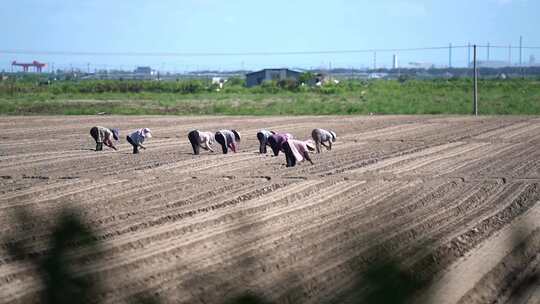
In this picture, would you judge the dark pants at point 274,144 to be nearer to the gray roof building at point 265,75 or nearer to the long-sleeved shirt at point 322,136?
the long-sleeved shirt at point 322,136

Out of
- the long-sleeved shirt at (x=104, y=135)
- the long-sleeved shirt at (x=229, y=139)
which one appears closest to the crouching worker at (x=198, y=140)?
the long-sleeved shirt at (x=229, y=139)

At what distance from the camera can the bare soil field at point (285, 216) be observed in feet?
15.8

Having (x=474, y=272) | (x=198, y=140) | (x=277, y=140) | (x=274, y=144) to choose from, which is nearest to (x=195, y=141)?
(x=198, y=140)

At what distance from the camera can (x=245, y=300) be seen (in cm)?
195

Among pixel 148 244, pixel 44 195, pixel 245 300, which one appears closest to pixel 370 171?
pixel 44 195

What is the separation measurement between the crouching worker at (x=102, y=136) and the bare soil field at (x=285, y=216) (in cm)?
29

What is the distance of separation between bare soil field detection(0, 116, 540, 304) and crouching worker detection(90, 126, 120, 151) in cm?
29

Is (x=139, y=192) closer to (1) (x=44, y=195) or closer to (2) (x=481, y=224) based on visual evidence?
(1) (x=44, y=195)

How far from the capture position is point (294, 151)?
19.6 metres

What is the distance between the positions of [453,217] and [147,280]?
218 inches

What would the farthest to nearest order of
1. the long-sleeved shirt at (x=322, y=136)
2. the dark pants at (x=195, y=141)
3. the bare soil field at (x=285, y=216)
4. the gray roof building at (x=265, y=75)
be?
1. the gray roof building at (x=265, y=75)
2. the long-sleeved shirt at (x=322, y=136)
3. the dark pants at (x=195, y=141)
4. the bare soil field at (x=285, y=216)

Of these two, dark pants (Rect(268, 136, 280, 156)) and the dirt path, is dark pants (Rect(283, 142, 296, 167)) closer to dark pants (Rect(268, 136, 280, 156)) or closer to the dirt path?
dark pants (Rect(268, 136, 280, 156))

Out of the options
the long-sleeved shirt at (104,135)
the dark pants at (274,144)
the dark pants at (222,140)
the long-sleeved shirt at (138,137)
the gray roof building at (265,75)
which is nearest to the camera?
the dark pants at (274,144)

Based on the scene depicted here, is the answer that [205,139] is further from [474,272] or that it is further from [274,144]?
[474,272]
